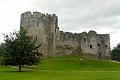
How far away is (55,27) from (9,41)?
30.7 m

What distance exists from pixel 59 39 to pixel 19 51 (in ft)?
109

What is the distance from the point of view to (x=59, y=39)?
71.1 m

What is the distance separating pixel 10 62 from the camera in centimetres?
3825

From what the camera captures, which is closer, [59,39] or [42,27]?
[42,27]

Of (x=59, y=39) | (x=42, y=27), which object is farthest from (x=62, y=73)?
(x=59, y=39)

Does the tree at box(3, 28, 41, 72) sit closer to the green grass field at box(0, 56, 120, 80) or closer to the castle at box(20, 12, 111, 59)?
the green grass field at box(0, 56, 120, 80)

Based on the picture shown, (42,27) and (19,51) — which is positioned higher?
(42,27)

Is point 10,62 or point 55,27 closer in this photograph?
point 10,62

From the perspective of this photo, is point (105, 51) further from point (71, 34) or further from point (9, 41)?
point (9, 41)

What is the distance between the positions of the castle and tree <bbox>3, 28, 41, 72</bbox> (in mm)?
23636

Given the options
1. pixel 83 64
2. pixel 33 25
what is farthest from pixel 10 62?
pixel 33 25

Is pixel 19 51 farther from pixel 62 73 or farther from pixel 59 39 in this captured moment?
pixel 59 39

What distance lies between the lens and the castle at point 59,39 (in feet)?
209

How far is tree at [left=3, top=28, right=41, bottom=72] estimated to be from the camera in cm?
3822
